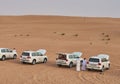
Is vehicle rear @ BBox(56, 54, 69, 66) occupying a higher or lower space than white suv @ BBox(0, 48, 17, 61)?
lower

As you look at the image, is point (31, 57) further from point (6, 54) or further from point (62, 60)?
point (6, 54)

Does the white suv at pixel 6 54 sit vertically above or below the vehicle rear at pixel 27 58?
above

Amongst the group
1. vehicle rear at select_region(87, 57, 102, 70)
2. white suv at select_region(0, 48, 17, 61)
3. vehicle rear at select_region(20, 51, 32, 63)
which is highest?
white suv at select_region(0, 48, 17, 61)

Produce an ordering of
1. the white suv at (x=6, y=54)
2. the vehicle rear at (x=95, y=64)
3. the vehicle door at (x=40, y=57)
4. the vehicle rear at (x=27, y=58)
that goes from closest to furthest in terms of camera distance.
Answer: the vehicle rear at (x=95, y=64) < the vehicle rear at (x=27, y=58) < the vehicle door at (x=40, y=57) < the white suv at (x=6, y=54)

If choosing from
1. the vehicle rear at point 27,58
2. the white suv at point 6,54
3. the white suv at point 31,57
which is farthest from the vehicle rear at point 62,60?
the white suv at point 6,54

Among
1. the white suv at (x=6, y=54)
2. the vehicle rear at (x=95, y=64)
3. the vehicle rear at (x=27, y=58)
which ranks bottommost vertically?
the vehicle rear at (x=95, y=64)

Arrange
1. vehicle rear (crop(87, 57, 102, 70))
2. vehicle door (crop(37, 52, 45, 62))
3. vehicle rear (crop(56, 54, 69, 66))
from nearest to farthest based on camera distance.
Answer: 1. vehicle rear (crop(87, 57, 102, 70))
2. vehicle rear (crop(56, 54, 69, 66))
3. vehicle door (crop(37, 52, 45, 62))

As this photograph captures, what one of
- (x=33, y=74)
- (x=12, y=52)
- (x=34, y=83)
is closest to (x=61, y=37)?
(x=12, y=52)

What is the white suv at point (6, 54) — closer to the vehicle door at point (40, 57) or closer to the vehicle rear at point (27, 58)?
the vehicle rear at point (27, 58)

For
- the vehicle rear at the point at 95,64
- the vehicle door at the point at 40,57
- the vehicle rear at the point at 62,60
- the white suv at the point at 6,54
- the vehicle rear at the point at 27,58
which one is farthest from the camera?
the white suv at the point at 6,54

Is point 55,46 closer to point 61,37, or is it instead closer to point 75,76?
point 61,37

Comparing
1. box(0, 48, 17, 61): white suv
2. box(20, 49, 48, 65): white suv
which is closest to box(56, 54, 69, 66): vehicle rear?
box(20, 49, 48, 65): white suv

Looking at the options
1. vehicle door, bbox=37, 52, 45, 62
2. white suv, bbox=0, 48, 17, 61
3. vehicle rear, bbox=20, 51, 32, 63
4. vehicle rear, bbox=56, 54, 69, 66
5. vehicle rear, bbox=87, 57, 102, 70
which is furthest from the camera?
white suv, bbox=0, 48, 17, 61

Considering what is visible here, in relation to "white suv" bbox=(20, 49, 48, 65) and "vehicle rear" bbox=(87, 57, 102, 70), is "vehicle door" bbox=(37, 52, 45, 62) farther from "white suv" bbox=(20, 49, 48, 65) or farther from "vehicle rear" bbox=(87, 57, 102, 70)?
"vehicle rear" bbox=(87, 57, 102, 70)
